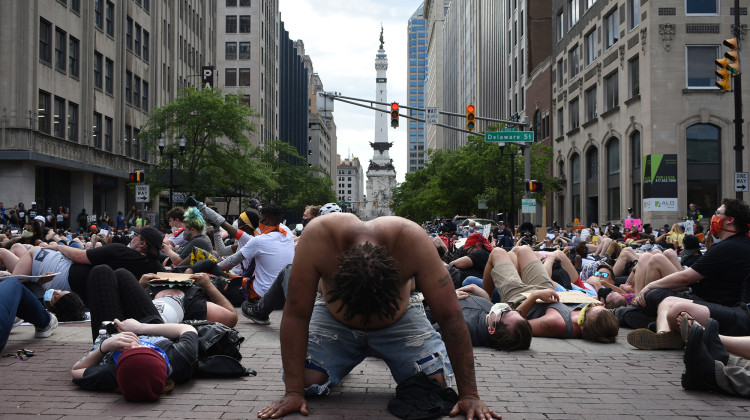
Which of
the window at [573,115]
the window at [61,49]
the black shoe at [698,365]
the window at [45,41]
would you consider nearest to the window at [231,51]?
the window at [573,115]

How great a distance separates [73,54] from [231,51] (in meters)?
A: 50.5

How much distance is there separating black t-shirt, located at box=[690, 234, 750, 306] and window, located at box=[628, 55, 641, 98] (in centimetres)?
2683

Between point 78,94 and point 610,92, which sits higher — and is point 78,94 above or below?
below

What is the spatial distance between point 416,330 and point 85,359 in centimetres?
273

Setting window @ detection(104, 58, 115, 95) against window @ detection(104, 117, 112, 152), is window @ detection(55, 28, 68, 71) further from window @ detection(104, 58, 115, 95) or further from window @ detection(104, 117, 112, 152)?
window @ detection(104, 117, 112, 152)

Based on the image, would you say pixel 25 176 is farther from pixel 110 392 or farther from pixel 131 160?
pixel 110 392

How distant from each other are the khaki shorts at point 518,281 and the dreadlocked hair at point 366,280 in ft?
13.8

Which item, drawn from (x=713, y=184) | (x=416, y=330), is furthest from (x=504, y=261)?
(x=713, y=184)

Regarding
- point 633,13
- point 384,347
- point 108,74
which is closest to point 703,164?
point 633,13

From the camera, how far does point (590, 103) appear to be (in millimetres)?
39031

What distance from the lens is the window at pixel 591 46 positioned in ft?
124

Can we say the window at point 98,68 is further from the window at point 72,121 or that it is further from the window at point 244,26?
the window at point 244,26

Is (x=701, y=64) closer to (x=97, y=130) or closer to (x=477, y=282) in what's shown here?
(x=477, y=282)

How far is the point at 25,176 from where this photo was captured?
2691 centimetres
